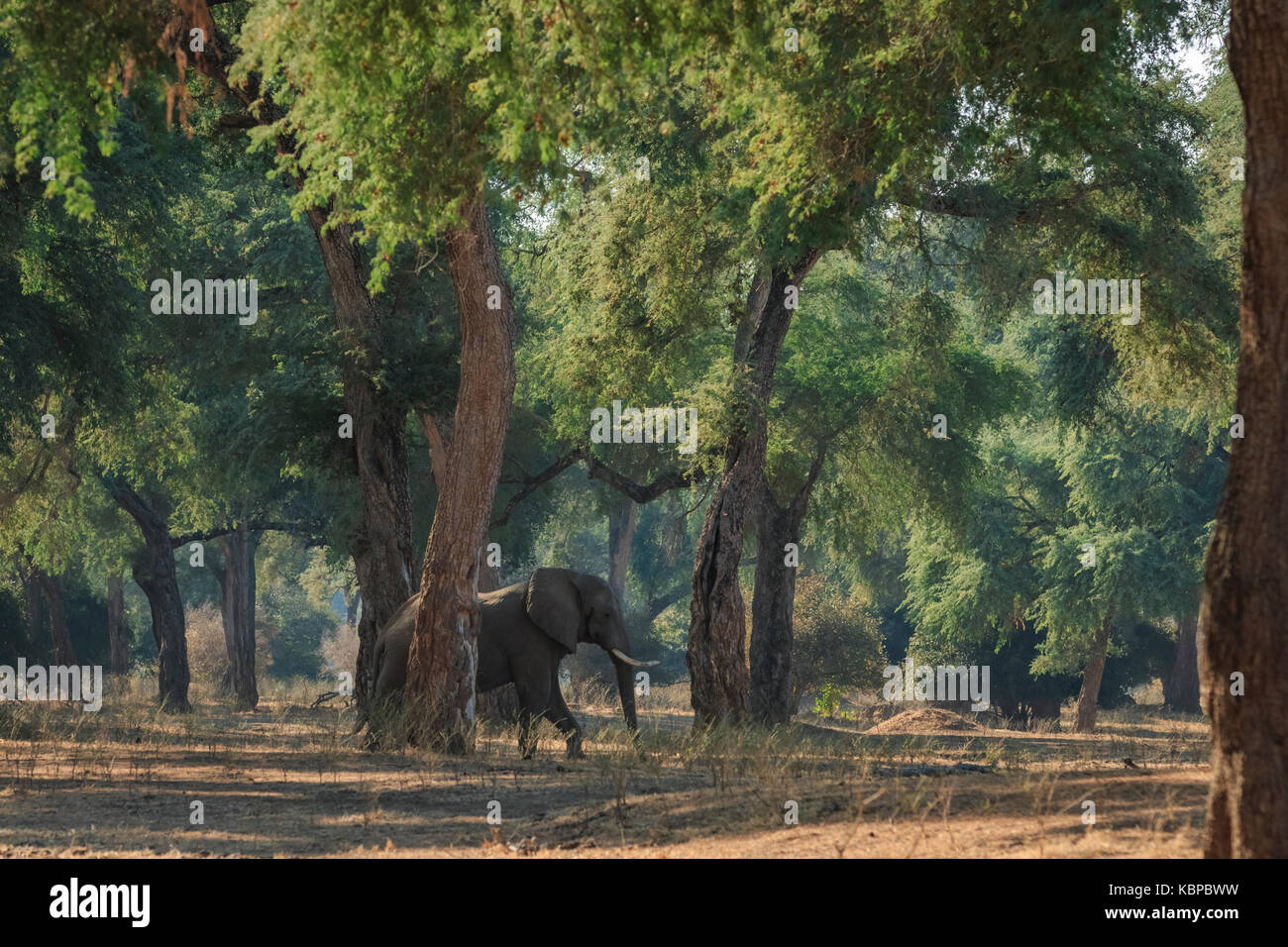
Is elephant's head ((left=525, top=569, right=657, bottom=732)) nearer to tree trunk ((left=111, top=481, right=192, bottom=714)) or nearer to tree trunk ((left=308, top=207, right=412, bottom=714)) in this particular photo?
tree trunk ((left=308, top=207, right=412, bottom=714))

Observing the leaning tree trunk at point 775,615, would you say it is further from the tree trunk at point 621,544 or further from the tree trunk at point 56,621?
the tree trunk at point 56,621

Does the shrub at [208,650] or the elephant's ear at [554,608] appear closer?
Result: the elephant's ear at [554,608]

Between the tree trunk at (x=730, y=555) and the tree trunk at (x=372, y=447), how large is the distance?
167 inches

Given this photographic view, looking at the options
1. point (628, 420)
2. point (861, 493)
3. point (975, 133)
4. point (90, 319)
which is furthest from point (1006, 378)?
point (90, 319)

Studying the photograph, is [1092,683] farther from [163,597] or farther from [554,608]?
[163,597]

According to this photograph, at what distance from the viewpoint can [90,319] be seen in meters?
20.1

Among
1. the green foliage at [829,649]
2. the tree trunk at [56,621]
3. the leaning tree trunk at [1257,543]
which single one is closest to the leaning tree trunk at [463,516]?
the leaning tree trunk at [1257,543]

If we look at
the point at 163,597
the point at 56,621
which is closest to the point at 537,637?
the point at 163,597

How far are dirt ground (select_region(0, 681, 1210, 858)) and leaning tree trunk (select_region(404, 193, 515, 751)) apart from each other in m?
0.70

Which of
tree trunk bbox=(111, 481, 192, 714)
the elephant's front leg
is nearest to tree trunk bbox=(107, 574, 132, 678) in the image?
tree trunk bbox=(111, 481, 192, 714)

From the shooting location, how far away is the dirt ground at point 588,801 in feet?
29.2

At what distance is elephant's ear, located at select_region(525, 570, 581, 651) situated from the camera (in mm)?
18797

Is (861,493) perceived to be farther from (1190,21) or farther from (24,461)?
(24,461)

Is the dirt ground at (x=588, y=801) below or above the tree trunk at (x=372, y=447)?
below
